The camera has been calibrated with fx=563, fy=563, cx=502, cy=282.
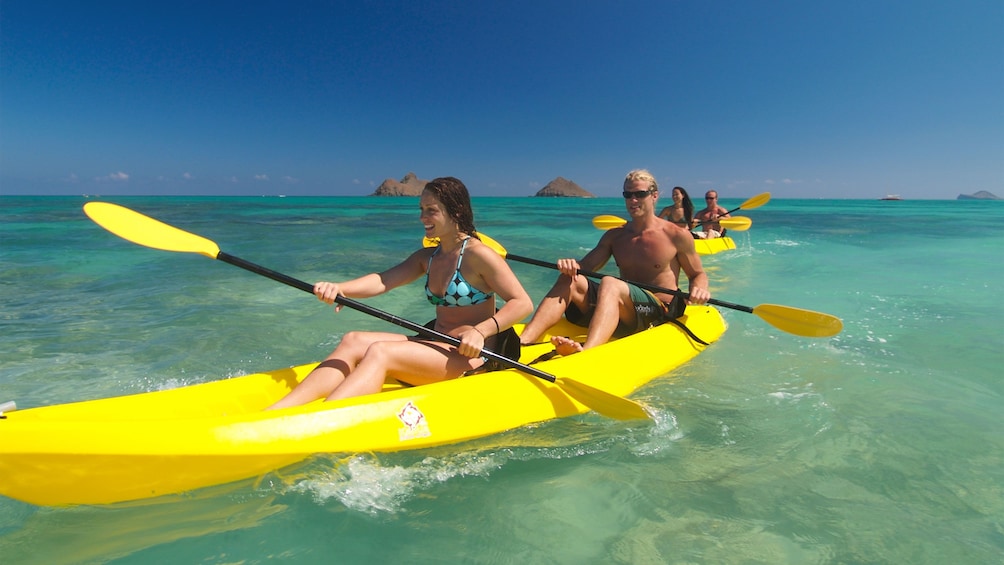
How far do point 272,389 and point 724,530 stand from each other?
8.12ft

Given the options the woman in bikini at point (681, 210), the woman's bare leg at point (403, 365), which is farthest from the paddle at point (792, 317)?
the woman in bikini at point (681, 210)

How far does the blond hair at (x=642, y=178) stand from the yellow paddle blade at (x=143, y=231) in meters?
2.98

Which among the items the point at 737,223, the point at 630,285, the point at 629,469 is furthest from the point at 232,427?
the point at 737,223

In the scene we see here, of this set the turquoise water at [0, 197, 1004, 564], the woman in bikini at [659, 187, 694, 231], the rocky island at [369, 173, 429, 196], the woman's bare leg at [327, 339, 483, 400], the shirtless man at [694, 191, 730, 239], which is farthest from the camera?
the rocky island at [369, 173, 429, 196]

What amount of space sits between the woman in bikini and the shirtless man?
1480mm

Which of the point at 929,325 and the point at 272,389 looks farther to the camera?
the point at 929,325

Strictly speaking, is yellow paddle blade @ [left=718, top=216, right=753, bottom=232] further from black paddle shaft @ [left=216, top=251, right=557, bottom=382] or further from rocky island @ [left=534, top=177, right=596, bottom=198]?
rocky island @ [left=534, top=177, right=596, bottom=198]

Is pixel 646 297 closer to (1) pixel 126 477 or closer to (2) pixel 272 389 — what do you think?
(2) pixel 272 389

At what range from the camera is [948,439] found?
11.1 ft

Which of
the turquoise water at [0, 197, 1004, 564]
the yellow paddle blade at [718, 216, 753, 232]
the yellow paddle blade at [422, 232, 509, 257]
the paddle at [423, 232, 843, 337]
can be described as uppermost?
the yellow paddle blade at [718, 216, 753, 232]

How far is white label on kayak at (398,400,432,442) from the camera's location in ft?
9.20

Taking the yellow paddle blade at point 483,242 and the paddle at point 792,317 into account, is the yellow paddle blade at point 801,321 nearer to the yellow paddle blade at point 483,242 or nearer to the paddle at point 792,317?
the paddle at point 792,317

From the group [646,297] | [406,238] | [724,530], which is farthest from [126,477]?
[406,238]

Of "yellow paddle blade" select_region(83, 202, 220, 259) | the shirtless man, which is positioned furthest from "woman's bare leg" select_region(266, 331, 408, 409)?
the shirtless man
